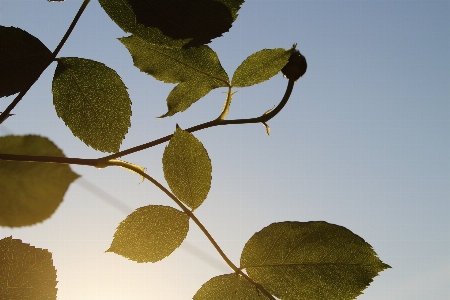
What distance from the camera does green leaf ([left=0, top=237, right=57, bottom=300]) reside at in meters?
0.53

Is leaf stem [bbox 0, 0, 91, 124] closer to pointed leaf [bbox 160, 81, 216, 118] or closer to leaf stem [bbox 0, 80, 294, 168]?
leaf stem [bbox 0, 80, 294, 168]

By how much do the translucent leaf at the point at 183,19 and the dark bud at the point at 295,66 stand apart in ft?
0.45

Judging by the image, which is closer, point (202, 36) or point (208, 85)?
point (202, 36)

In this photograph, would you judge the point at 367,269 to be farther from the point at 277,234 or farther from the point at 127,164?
the point at 127,164

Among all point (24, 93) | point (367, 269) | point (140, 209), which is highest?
point (24, 93)

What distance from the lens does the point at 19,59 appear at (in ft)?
1.81

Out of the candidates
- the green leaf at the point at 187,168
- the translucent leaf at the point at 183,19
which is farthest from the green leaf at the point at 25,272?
the translucent leaf at the point at 183,19

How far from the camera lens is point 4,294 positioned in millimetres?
526

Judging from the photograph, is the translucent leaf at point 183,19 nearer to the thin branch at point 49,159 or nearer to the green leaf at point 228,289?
the thin branch at point 49,159

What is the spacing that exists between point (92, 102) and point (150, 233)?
0.17 metres

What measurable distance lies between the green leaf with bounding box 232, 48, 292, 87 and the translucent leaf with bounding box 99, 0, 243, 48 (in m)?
0.12

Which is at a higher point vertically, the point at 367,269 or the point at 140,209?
the point at 140,209

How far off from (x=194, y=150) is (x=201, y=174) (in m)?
0.03

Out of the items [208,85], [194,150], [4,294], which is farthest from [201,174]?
[4,294]
